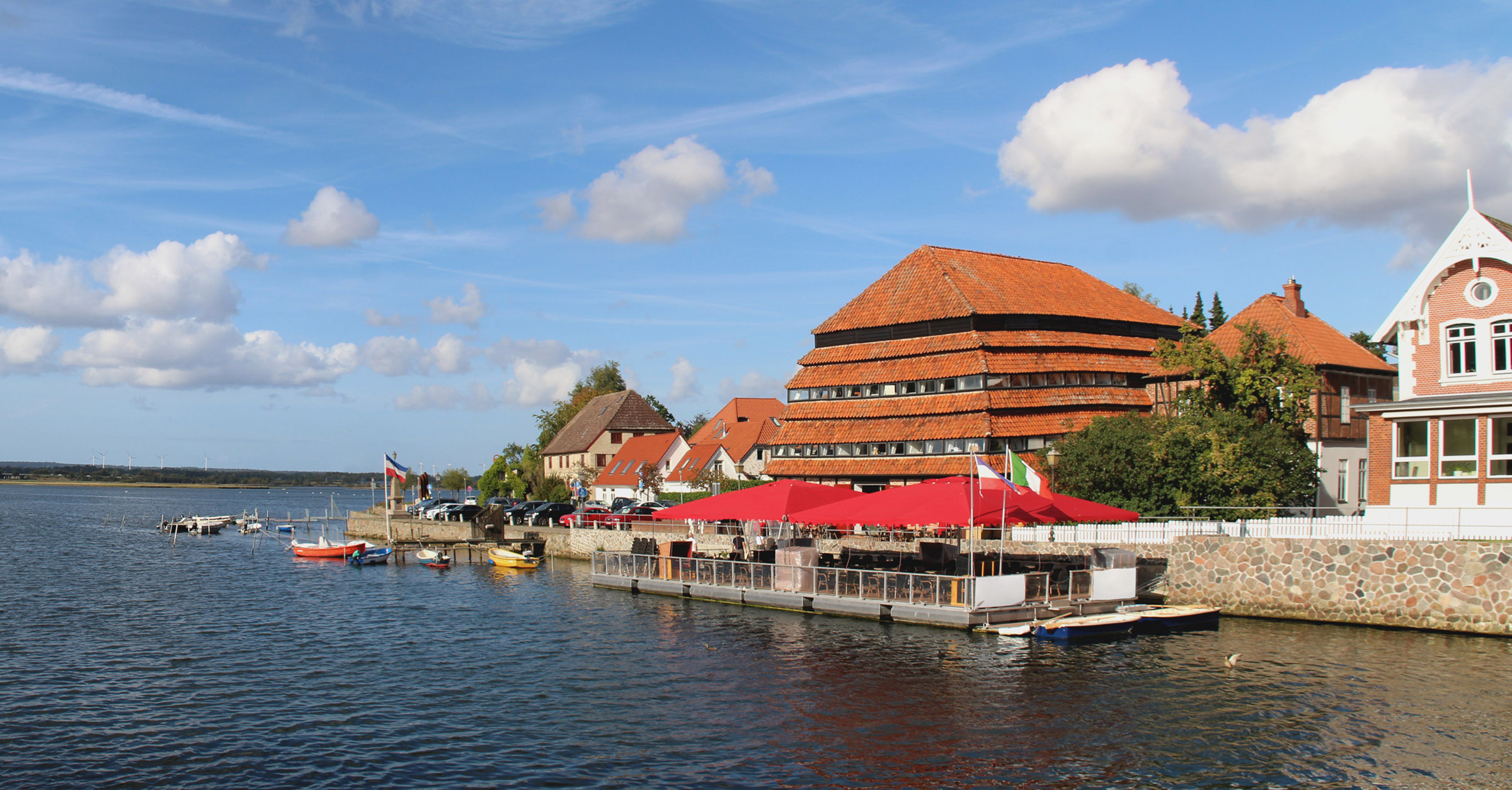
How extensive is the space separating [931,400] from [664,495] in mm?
39645

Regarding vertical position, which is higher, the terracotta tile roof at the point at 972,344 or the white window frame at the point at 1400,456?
the terracotta tile roof at the point at 972,344

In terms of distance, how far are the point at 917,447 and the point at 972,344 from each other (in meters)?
6.74

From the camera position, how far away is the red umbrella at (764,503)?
3906cm

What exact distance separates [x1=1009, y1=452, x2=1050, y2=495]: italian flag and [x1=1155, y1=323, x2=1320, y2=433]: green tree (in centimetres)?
1936

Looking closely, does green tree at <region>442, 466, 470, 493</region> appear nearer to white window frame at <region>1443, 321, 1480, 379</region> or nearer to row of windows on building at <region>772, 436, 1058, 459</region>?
row of windows on building at <region>772, 436, 1058, 459</region>

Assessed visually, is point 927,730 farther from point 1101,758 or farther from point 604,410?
point 604,410

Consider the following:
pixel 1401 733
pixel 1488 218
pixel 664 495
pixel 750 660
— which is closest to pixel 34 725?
pixel 750 660

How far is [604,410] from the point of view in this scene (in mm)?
127125

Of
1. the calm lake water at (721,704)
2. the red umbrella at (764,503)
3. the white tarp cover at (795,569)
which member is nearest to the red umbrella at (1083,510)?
the calm lake water at (721,704)

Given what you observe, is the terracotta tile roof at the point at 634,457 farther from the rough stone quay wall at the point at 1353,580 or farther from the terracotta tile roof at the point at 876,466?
the rough stone quay wall at the point at 1353,580

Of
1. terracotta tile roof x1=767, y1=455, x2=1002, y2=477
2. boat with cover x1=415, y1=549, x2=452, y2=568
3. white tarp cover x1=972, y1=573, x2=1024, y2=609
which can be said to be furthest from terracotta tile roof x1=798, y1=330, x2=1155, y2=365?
white tarp cover x1=972, y1=573, x2=1024, y2=609

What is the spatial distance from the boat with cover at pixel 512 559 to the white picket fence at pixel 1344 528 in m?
33.8

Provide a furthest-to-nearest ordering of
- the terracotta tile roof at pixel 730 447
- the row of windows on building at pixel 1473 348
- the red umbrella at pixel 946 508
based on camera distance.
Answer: the terracotta tile roof at pixel 730 447, the row of windows on building at pixel 1473 348, the red umbrella at pixel 946 508

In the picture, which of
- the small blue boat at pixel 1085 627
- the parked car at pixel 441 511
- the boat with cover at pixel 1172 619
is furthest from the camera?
the parked car at pixel 441 511
